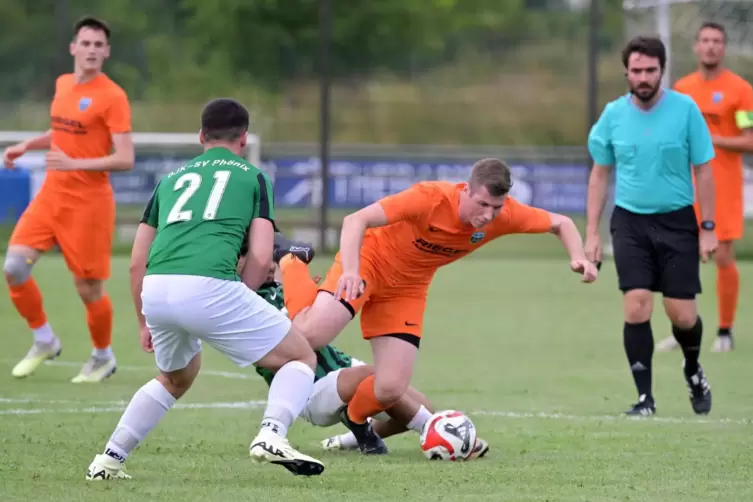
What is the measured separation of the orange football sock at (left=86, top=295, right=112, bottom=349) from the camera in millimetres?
9609

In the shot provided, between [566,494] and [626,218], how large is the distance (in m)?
2.95

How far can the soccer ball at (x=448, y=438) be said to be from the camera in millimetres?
6723

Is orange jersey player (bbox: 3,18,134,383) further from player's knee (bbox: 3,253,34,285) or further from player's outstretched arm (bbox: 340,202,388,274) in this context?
player's outstretched arm (bbox: 340,202,388,274)

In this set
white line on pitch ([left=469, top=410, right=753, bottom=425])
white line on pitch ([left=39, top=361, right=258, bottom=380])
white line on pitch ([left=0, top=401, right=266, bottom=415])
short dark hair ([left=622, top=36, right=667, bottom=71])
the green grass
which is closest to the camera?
the green grass

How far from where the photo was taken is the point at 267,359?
5.85 metres

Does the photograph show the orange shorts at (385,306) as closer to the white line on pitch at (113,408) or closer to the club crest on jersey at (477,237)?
the club crest on jersey at (477,237)

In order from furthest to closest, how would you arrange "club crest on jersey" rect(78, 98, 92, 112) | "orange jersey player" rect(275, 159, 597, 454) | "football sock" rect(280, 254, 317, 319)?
1. "club crest on jersey" rect(78, 98, 92, 112)
2. "football sock" rect(280, 254, 317, 319)
3. "orange jersey player" rect(275, 159, 597, 454)

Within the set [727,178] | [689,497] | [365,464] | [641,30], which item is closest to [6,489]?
[365,464]

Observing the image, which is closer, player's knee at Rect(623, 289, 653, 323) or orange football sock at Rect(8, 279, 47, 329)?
player's knee at Rect(623, 289, 653, 323)

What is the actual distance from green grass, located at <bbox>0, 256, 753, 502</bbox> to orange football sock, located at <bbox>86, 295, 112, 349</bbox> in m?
0.32

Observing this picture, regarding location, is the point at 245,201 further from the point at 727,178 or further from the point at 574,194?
the point at 574,194

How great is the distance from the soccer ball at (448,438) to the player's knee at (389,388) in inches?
8.1

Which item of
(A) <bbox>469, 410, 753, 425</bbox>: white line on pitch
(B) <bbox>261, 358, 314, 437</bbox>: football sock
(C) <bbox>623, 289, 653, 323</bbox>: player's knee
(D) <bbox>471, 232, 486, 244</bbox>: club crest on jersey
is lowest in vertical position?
(A) <bbox>469, 410, 753, 425</bbox>: white line on pitch

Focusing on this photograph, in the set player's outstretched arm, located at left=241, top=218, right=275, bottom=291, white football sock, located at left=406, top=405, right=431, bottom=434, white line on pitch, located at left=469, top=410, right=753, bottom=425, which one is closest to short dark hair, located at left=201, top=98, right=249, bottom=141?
player's outstretched arm, located at left=241, top=218, right=275, bottom=291
